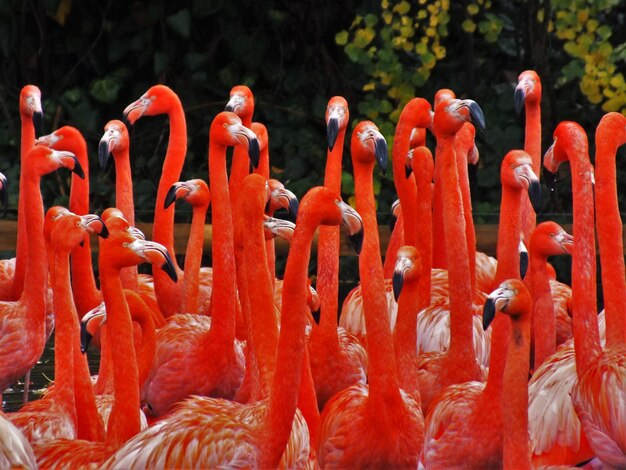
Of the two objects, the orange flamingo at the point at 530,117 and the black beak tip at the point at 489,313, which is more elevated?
the orange flamingo at the point at 530,117

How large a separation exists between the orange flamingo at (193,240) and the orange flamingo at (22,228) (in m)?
0.65

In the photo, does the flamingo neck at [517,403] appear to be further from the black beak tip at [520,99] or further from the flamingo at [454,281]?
the black beak tip at [520,99]

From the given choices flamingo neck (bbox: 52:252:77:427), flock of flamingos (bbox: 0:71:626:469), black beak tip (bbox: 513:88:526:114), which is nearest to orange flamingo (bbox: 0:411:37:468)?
flock of flamingos (bbox: 0:71:626:469)

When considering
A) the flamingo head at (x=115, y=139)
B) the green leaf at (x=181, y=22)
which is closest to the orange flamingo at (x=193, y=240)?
the flamingo head at (x=115, y=139)

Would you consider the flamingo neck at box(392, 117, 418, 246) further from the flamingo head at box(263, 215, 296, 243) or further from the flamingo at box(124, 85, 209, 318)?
the flamingo head at box(263, 215, 296, 243)

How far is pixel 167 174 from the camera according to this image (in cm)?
536

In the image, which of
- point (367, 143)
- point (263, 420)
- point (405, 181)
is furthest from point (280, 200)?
point (263, 420)

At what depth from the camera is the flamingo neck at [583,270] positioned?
376 centimetres

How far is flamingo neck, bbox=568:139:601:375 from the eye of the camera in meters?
3.76

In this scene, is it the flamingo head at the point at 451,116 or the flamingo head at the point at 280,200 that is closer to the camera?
the flamingo head at the point at 280,200

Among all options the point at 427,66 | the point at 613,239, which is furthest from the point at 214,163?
the point at 427,66

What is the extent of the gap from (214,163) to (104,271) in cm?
112

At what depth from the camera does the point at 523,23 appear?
784 centimetres

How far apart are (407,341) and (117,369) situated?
0.96m
